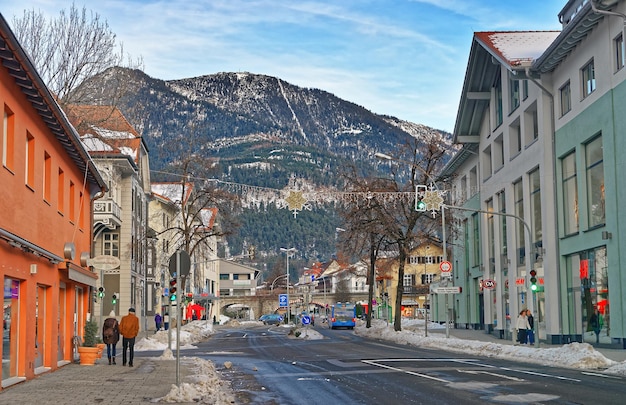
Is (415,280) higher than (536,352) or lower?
higher

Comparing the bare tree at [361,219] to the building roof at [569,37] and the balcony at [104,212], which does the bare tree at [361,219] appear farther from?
the balcony at [104,212]

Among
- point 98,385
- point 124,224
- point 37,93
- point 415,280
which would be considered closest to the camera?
point 37,93

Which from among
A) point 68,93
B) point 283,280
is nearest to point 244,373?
point 68,93

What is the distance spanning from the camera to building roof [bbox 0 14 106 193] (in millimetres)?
15320

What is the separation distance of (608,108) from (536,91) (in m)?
8.85

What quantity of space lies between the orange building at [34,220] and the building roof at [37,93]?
0.02m

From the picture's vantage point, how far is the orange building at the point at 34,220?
17047 mm

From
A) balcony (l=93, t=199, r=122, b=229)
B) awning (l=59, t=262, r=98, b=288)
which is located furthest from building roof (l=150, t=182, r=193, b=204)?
awning (l=59, t=262, r=98, b=288)

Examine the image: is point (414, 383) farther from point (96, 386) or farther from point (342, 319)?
point (342, 319)

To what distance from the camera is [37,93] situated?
60.5ft

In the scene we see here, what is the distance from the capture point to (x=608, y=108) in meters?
31.4

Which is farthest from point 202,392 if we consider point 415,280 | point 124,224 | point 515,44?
point 415,280

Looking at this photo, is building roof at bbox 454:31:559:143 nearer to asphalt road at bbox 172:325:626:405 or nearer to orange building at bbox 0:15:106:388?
asphalt road at bbox 172:325:626:405

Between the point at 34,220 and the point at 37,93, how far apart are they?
11.2ft
